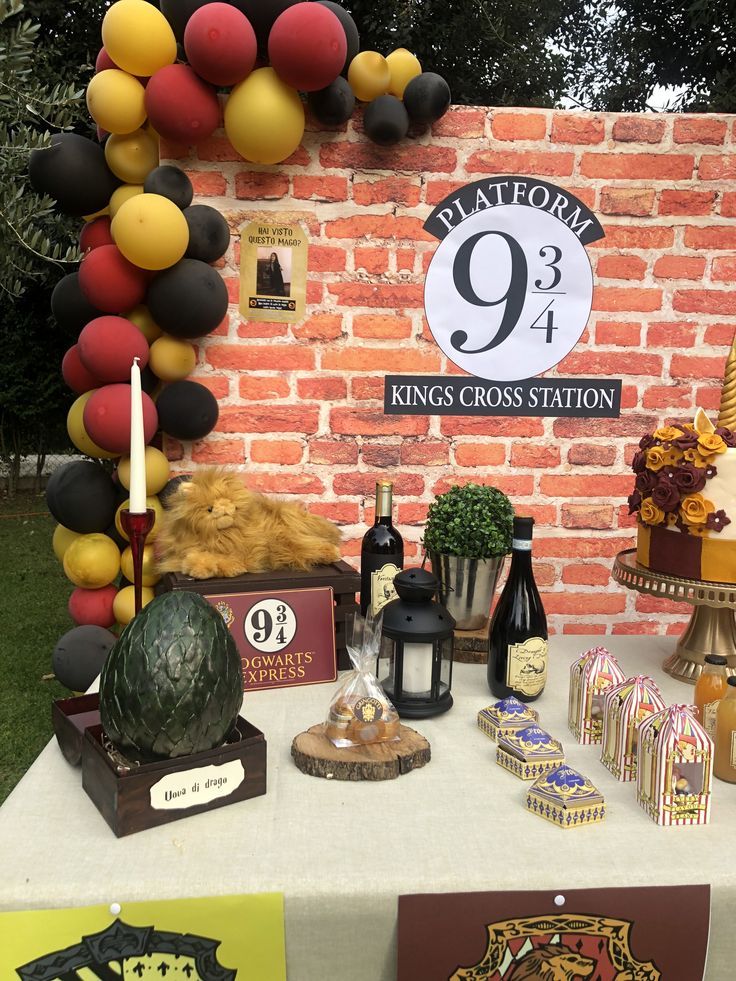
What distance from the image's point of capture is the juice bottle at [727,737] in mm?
1122

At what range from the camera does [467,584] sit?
1621mm

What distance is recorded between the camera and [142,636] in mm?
1021

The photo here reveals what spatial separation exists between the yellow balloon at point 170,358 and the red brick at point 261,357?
9cm

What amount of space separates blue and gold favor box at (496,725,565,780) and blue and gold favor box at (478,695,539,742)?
2 centimetres

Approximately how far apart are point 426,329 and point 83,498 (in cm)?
96

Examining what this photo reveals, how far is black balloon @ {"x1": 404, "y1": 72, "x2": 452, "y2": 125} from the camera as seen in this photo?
194 cm

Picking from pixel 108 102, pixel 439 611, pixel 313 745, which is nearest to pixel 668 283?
pixel 439 611

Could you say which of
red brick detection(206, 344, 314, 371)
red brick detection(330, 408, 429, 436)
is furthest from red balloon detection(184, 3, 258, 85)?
red brick detection(330, 408, 429, 436)

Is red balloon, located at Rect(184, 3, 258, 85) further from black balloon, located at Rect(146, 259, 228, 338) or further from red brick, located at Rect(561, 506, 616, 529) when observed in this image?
red brick, located at Rect(561, 506, 616, 529)

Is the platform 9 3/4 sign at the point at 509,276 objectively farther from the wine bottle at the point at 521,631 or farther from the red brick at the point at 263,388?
the wine bottle at the point at 521,631

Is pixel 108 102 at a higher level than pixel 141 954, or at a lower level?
higher

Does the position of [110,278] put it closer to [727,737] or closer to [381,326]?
[381,326]

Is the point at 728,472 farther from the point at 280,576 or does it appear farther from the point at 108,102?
the point at 108,102

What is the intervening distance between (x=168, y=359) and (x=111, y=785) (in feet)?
3.90
